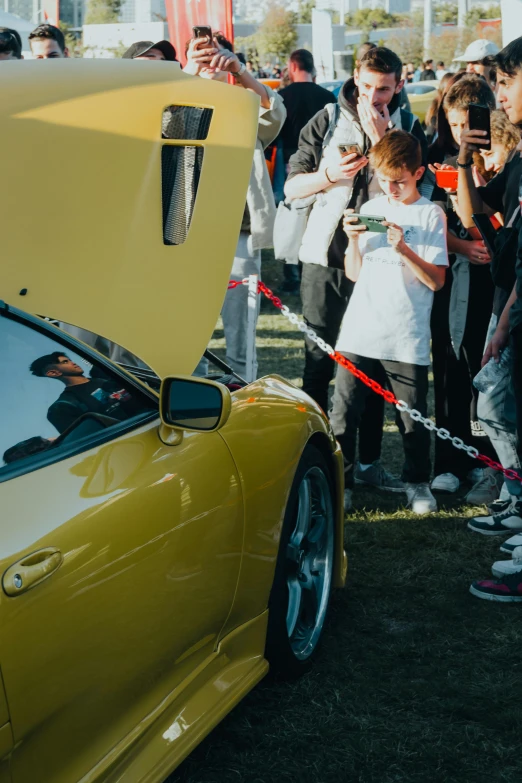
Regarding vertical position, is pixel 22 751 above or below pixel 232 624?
above

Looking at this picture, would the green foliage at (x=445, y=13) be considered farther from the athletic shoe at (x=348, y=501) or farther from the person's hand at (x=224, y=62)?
the athletic shoe at (x=348, y=501)

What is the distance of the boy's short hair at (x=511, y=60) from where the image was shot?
156 inches

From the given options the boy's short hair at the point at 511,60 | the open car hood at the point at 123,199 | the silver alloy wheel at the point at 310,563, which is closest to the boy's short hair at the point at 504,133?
the boy's short hair at the point at 511,60

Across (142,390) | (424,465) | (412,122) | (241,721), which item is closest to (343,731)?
(241,721)

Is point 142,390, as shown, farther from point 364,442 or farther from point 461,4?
point 461,4

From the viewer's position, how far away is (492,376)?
4559 millimetres

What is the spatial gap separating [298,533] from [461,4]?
75174mm

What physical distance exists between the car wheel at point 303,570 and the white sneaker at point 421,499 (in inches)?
57.3

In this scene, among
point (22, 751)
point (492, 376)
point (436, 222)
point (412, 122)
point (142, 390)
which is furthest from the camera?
point (412, 122)

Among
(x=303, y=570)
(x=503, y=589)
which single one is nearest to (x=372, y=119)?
(x=503, y=589)

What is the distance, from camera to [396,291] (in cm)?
502

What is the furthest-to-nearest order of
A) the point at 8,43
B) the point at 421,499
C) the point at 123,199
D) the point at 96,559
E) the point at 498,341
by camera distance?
the point at 8,43, the point at 421,499, the point at 498,341, the point at 123,199, the point at 96,559

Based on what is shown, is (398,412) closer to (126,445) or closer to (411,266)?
(411,266)

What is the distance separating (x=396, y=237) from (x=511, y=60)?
1.10 m
